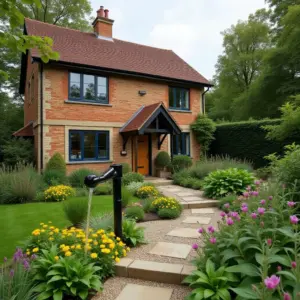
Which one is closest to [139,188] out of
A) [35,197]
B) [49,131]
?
[35,197]

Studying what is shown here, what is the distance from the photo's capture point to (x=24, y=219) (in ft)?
19.1

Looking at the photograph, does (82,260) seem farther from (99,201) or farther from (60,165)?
(60,165)

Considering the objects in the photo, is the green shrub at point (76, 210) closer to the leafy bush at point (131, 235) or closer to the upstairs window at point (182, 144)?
the leafy bush at point (131, 235)

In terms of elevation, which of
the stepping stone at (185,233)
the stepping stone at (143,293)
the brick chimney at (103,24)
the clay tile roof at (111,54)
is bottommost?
the stepping stone at (143,293)

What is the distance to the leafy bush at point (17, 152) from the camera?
11625 millimetres

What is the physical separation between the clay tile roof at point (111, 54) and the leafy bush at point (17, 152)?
14.1 feet

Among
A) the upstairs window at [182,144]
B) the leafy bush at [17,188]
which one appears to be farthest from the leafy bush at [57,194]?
the upstairs window at [182,144]

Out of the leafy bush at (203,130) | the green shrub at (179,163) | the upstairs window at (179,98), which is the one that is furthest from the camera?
the leafy bush at (203,130)

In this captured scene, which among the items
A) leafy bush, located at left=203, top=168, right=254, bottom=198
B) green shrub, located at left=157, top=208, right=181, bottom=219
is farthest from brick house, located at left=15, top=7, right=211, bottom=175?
green shrub, located at left=157, top=208, right=181, bottom=219

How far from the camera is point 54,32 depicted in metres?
14.1

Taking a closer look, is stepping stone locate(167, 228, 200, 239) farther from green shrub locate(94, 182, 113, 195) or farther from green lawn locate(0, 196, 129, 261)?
green shrub locate(94, 182, 113, 195)

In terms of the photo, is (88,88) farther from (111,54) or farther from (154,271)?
(154,271)

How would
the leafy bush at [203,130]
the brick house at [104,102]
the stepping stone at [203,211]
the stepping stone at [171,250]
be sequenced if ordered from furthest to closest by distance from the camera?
the leafy bush at [203,130] → the brick house at [104,102] → the stepping stone at [203,211] → the stepping stone at [171,250]

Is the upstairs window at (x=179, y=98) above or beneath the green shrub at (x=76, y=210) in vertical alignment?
above
